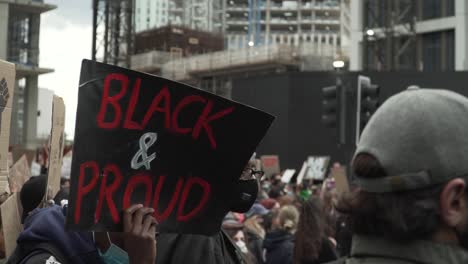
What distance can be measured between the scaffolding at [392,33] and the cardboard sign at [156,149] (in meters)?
33.5

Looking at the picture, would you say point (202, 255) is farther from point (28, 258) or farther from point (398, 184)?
point (398, 184)

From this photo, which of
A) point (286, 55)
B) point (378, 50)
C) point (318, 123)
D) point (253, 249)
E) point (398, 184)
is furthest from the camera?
point (286, 55)

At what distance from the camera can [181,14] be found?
75062 millimetres

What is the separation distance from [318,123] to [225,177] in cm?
2833

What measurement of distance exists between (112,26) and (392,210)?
35693mm

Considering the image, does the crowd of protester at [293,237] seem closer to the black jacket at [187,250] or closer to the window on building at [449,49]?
the black jacket at [187,250]

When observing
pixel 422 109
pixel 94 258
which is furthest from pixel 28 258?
pixel 422 109

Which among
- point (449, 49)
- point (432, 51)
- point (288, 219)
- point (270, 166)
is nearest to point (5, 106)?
point (288, 219)

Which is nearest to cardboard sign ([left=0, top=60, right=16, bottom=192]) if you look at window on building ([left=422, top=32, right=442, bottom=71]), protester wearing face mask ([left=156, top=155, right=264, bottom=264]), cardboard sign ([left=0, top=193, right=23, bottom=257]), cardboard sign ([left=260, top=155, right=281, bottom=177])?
cardboard sign ([left=0, top=193, right=23, bottom=257])

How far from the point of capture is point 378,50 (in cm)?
3725

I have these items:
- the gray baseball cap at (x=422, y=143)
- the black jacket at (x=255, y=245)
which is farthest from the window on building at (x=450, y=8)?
the gray baseball cap at (x=422, y=143)

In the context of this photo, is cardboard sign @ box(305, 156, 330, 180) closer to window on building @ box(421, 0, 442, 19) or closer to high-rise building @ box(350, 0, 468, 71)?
high-rise building @ box(350, 0, 468, 71)

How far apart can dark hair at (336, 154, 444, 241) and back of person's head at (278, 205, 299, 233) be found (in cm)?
483

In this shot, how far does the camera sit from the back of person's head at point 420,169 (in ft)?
4.95
